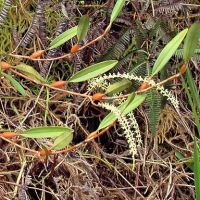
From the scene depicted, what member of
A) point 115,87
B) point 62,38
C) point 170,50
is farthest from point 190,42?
point 62,38

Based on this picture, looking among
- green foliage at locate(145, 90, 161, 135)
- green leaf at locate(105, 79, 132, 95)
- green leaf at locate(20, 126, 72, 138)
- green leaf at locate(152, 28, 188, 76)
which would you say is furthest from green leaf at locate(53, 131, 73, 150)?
green foliage at locate(145, 90, 161, 135)

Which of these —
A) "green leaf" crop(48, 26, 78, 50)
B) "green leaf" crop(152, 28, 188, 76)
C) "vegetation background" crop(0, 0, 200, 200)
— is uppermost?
"green leaf" crop(48, 26, 78, 50)

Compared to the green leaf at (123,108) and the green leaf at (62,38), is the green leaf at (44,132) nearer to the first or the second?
the green leaf at (123,108)

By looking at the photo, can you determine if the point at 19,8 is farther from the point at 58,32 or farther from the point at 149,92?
the point at 149,92

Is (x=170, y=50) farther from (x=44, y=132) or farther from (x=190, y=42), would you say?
(x=44, y=132)

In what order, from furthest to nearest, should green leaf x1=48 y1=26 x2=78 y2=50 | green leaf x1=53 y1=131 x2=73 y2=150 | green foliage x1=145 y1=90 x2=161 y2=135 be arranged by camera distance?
green foliage x1=145 y1=90 x2=161 y2=135 → green leaf x1=48 y1=26 x2=78 y2=50 → green leaf x1=53 y1=131 x2=73 y2=150

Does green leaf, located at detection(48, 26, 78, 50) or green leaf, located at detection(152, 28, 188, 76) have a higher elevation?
green leaf, located at detection(48, 26, 78, 50)

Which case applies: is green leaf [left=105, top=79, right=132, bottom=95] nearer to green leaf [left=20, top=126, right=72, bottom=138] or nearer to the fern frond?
green leaf [left=20, top=126, right=72, bottom=138]

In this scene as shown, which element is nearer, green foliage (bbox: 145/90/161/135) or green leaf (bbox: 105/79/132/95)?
green leaf (bbox: 105/79/132/95)
